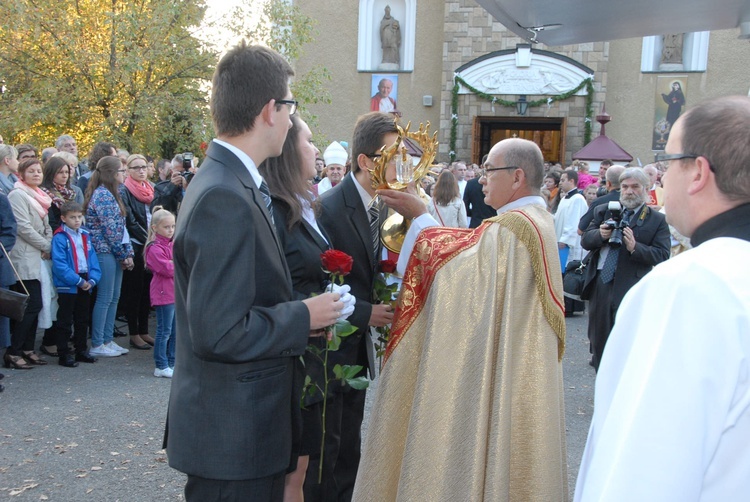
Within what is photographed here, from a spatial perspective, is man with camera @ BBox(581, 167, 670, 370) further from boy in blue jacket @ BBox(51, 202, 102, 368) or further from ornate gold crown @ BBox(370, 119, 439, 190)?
boy in blue jacket @ BBox(51, 202, 102, 368)

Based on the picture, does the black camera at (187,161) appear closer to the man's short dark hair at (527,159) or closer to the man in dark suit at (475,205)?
the man in dark suit at (475,205)

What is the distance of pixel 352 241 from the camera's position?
3.14m

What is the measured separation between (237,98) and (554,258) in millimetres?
1412

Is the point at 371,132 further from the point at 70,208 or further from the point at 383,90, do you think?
the point at 383,90

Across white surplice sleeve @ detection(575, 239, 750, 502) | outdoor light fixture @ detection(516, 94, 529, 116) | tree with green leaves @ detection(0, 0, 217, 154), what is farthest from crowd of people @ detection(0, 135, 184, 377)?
outdoor light fixture @ detection(516, 94, 529, 116)

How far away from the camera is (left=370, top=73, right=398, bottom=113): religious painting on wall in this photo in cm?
2019

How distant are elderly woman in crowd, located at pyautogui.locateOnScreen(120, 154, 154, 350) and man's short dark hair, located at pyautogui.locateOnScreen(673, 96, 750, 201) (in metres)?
6.69

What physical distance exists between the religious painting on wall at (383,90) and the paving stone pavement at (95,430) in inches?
559

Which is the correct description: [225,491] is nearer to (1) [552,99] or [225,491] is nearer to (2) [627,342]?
(2) [627,342]

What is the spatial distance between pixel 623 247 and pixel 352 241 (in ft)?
11.4

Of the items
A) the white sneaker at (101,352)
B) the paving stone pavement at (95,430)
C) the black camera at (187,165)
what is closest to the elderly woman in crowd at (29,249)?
the paving stone pavement at (95,430)

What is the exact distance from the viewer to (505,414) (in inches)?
105

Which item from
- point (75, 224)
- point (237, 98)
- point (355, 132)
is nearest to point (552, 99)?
point (75, 224)

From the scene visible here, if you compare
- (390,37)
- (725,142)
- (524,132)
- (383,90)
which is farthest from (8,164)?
(524,132)
